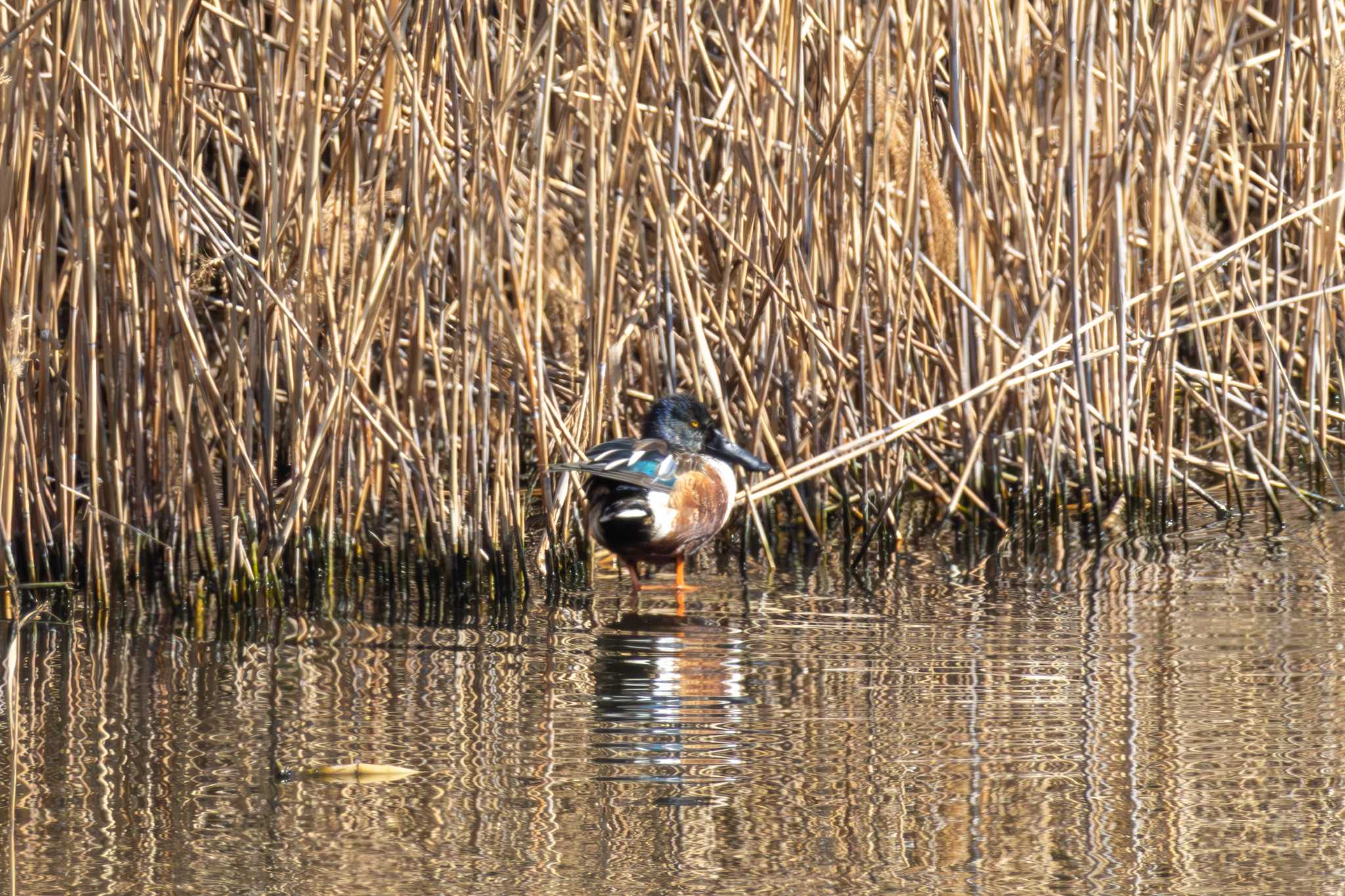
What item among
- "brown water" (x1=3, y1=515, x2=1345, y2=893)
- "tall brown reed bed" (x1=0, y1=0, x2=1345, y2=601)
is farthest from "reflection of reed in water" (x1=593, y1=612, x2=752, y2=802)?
"tall brown reed bed" (x1=0, y1=0, x2=1345, y2=601)

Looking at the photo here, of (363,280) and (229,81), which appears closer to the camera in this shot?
(363,280)

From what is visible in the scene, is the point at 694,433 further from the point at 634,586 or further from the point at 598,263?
the point at 598,263

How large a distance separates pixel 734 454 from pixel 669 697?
1392 mm

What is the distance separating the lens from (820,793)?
9.61ft

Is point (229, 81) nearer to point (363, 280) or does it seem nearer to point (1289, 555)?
point (363, 280)

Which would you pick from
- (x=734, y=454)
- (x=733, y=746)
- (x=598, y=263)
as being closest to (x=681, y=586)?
(x=734, y=454)

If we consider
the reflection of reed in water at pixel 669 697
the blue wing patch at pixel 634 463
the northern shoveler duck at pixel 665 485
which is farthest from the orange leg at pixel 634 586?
the blue wing patch at pixel 634 463

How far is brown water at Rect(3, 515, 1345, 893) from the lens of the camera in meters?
2.59

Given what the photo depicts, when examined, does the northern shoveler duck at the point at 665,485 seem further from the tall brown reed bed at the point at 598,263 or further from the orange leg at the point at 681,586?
the tall brown reed bed at the point at 598,263

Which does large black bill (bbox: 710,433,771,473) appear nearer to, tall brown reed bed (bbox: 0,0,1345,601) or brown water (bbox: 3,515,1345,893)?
tall brown reed bed (bbox: 0,0,1345,601)

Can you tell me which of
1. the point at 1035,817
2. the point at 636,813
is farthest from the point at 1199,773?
the point at 636,813

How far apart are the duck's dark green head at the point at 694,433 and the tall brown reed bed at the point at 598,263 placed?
5.9 inches

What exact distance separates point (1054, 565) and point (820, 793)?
2216mm

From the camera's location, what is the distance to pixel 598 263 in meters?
4.62
